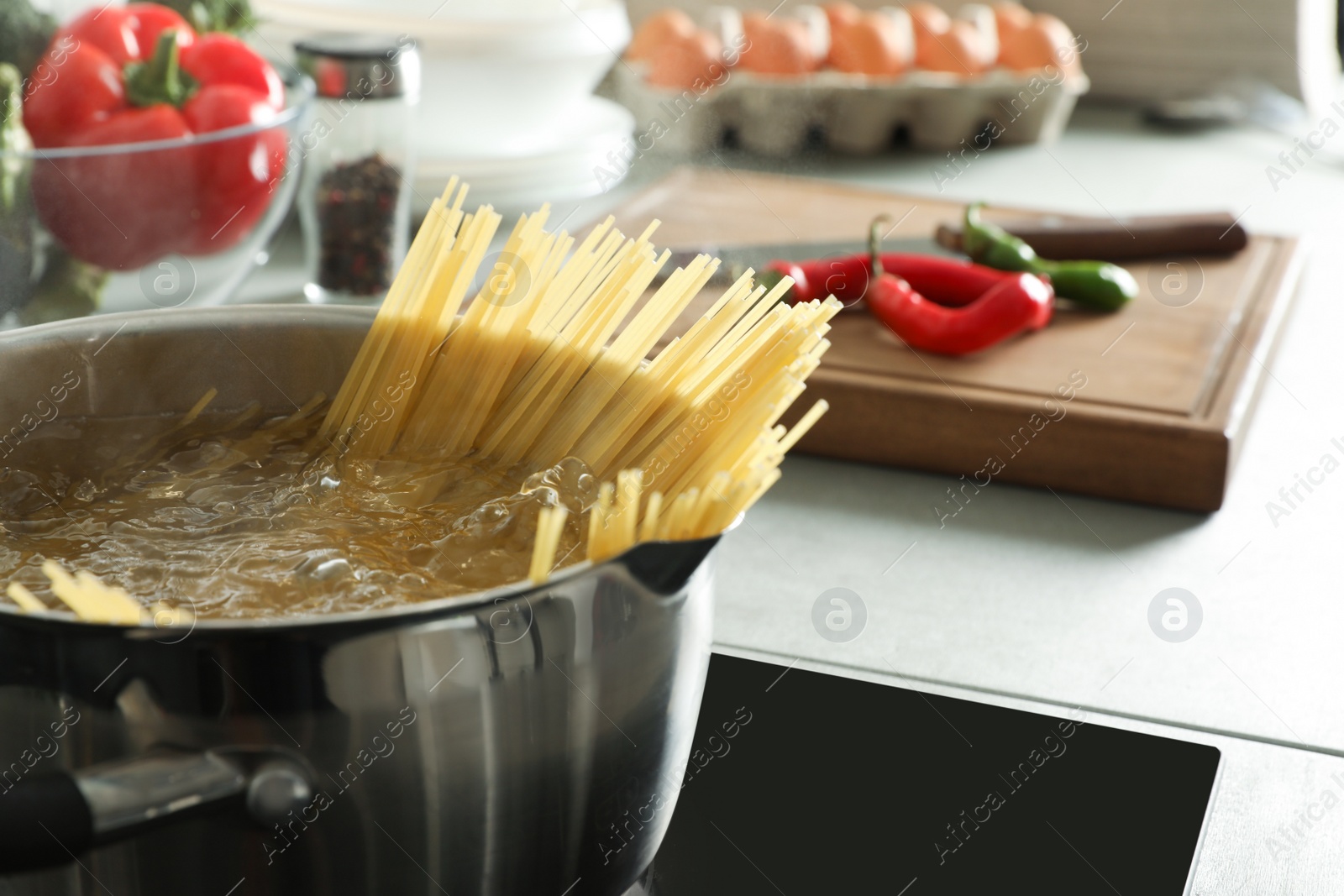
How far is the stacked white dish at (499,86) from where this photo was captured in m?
1.53

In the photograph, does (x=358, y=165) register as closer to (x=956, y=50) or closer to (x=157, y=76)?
(x=157, y=76)

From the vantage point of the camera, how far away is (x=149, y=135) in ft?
3.75

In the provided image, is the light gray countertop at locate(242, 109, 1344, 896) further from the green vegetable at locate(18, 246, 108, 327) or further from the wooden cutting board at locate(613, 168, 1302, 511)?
the green vegetable at locate(18, 246, 108, 327)

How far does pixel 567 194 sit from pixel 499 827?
1215mm

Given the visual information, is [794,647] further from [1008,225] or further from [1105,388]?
[1008,225]

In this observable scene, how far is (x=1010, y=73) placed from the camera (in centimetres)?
210

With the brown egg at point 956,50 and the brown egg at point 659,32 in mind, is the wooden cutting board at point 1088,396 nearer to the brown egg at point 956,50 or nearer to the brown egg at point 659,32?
the brown egg at point 956,50

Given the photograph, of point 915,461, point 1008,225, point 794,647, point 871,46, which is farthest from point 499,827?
point 871,46

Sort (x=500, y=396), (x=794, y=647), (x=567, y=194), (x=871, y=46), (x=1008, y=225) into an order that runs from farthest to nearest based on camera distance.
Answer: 1. (x=871, y=46)
2. (x=567, y=194)
3. (x=1008, y=225)
4. (x=794, y=647)
5. (x=500, y=396)

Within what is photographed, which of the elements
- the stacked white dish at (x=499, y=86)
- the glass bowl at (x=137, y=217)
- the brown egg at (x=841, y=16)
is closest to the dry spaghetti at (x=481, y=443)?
the glass bowl at (x=137, y=217)

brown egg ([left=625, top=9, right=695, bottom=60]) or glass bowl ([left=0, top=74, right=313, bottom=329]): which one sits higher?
glass bowl ([left=0, top=74, right=313, bottom=329])

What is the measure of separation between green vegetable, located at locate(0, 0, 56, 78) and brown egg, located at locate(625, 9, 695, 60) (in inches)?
41.0

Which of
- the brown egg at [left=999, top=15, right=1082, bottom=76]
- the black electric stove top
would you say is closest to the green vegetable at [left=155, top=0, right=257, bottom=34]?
the black electric stove top

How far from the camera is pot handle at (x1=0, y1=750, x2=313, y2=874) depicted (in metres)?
0.39
